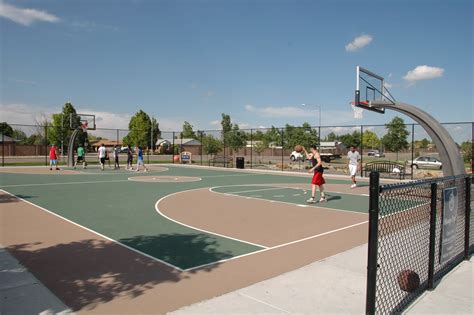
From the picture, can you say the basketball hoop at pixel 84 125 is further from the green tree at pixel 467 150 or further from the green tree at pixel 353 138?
the green tree at pixel 353 138

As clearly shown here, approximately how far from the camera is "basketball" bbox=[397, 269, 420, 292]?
475cm

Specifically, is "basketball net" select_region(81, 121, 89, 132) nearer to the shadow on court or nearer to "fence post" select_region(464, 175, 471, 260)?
the shadow on court

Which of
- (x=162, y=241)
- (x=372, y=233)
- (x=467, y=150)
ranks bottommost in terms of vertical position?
(x=162, y=241)

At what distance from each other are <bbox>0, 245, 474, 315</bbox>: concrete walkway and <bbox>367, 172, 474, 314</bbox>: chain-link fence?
198mm

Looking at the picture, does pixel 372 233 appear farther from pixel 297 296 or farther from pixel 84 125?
pixel 84 125

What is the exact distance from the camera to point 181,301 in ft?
15.0

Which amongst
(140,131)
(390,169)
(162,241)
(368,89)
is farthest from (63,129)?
(162,241)

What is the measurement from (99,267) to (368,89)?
14008mm

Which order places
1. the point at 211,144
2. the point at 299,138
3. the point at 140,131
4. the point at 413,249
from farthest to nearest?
the point at 140,131 < the point at 299,138 < the point at 211,144 < the point at 413,249

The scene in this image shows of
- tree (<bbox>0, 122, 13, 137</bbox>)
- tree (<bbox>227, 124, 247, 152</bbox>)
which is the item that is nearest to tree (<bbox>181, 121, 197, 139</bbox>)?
tree (<bbox>0, 122, 13, 137</bbox>)

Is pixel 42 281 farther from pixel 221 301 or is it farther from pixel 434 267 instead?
pixel 434 267

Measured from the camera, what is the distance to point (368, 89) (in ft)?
53.9

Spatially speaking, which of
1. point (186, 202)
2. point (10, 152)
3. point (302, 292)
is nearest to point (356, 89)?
point (186, 202)

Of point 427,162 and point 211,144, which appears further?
point 211,144
